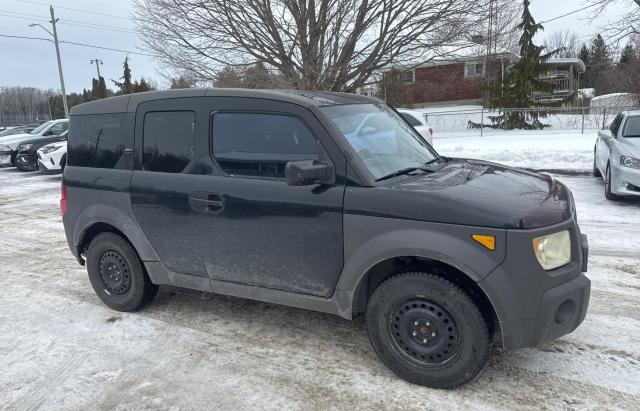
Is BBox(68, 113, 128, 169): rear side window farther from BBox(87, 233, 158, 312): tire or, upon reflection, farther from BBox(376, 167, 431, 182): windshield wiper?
BBox(376, 167, 431, 182): windshield wiper

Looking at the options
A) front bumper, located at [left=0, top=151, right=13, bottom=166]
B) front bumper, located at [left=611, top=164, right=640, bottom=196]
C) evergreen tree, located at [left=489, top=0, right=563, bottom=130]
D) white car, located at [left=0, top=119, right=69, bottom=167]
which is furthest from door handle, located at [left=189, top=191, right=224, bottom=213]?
evergreen tree, located at [left=489, top=0, right=563, bottom=130]

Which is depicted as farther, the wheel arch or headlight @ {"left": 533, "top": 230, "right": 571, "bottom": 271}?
the wheel arch

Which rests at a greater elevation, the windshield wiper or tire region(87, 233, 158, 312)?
the windshield wiper

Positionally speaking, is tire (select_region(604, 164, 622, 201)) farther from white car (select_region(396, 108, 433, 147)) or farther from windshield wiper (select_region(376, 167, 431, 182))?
windshield wiper (select_region(376, 167, 431, 182))

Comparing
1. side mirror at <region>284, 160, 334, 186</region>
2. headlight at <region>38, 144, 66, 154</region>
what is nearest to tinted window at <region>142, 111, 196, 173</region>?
side mirror at <region>284, 160, 334, 186</region>

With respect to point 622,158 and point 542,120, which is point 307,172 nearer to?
point 622,158

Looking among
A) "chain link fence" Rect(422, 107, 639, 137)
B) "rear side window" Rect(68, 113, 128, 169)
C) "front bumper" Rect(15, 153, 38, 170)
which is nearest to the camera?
"rear side window" Rect(68, 113, 128, 169)

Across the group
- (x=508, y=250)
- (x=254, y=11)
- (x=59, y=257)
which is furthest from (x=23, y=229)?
(x=254, y=11)

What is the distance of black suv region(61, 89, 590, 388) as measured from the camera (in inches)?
115

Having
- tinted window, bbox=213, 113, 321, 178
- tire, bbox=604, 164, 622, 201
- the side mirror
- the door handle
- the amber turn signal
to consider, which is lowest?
tire, bbox=604, 164, 622, 201

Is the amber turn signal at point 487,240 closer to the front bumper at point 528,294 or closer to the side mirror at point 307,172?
the front bumper at point 528,294

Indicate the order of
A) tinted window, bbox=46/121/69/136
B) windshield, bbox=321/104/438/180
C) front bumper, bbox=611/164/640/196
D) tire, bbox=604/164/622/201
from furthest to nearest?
tinted window, bbox=46/121/69/136 < tire, bbox=604/164/622/201 < front bumper, bbox=611/164/640/196 < windshield, bbox=321/104/438/180

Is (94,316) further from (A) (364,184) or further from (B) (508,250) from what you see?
(B) (508,250)

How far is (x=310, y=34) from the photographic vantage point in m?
16.2
